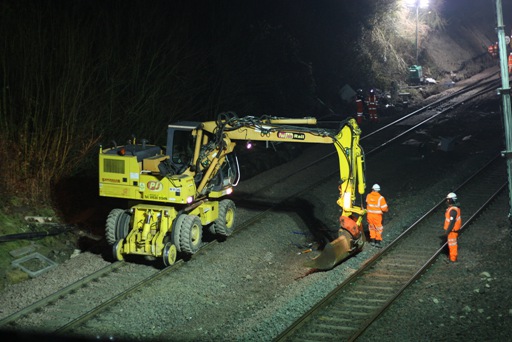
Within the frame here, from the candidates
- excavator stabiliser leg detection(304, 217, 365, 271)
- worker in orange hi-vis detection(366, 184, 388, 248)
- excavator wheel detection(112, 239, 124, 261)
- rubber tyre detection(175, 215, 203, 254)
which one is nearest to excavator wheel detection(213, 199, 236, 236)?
rubber tyre detection(175, 215, 203, 254)

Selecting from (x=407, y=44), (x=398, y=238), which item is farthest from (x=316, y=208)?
(x=407, y=44)

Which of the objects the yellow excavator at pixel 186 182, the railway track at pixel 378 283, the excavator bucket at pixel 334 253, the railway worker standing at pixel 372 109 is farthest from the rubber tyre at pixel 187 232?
the railway worker standing at pixel 372 109

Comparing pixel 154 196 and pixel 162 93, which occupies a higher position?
pixel 162 93

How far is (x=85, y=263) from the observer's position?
47.2 feet

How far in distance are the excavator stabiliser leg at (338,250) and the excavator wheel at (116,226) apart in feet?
13.3

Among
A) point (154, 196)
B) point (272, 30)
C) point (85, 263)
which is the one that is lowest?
point (85, 263)

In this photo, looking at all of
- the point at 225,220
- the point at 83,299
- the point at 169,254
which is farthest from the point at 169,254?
the point at 225,220

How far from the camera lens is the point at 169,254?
1380 centimetres

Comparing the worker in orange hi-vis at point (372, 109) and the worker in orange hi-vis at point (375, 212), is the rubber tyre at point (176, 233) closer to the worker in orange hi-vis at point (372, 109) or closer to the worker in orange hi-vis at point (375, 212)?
the worker in orange hi-vis at point (375, 212)

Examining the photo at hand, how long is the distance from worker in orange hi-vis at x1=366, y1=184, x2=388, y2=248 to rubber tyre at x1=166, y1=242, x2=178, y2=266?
4.43m

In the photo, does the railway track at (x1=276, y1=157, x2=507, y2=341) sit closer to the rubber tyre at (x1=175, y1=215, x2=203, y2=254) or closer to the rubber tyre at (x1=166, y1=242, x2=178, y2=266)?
the rubber tyre at (x1=175, y1=215, x2=203, y2=254)

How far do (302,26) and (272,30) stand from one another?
3704mm

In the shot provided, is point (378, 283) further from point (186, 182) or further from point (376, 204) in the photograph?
point (186, 182)

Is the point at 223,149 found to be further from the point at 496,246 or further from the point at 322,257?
the point at 496,246
